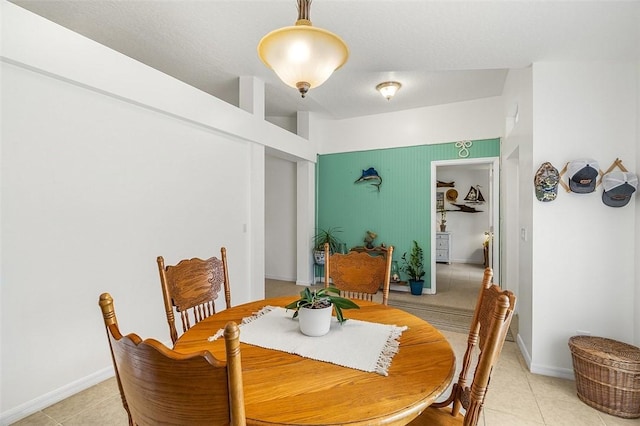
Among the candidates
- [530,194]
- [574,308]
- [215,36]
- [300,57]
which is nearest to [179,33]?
[215,36]

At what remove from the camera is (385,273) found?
6.26 ft

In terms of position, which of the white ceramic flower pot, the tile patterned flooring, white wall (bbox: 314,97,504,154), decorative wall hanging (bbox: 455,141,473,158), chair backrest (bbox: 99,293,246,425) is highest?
white wall (bbox: 314,97,504,154)

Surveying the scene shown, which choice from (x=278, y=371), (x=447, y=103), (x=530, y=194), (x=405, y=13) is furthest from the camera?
(x=447, y=103)

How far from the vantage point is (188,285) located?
169 cm

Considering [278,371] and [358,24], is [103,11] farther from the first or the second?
[278,371]

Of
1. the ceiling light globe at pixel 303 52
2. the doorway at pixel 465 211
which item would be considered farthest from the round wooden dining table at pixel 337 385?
the doorway at pixel 465 211

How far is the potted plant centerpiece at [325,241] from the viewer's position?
17.2 ft

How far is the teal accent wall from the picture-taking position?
4.68 m

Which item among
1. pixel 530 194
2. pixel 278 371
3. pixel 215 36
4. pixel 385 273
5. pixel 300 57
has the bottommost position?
pixel 278 371

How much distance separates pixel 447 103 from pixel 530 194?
2461 millimetres

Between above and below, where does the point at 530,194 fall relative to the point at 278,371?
above

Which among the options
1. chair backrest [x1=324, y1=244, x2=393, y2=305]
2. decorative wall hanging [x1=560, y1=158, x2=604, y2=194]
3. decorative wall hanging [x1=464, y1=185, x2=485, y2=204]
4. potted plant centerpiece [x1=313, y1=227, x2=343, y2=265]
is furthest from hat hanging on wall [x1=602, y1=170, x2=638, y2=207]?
decorative wall hanging [x1=464, y1=185, x2=485, y2=204]

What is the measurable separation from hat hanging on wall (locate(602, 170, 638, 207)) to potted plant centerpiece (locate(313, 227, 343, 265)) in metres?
3.57

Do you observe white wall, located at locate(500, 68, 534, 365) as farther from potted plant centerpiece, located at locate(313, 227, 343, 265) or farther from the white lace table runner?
potted plant centerpiece, located at locate(313, 227, 343, 265)
